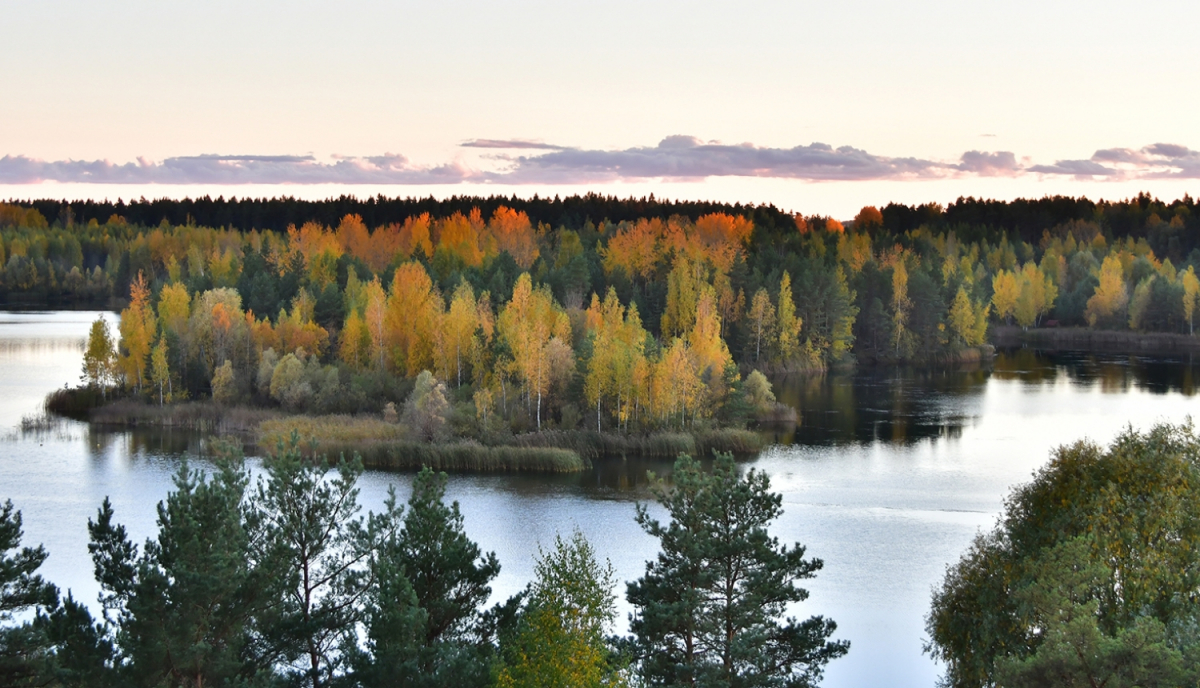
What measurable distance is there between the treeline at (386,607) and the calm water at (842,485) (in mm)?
6266

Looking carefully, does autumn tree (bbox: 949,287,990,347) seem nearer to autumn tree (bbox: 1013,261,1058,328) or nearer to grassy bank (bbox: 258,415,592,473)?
autumn tree (bbox: 1013,261,1058,328)

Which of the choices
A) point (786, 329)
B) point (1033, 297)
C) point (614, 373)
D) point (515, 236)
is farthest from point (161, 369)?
point (1033, 297)

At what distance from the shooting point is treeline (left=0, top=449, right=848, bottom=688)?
47.3 feet

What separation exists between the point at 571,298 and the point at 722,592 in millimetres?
48038

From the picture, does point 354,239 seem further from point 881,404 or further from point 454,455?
point 454,455

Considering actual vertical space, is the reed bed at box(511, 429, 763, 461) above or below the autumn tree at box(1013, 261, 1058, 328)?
below

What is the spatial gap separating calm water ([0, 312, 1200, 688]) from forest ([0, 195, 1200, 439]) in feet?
15.7

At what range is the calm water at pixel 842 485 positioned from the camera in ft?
85.8

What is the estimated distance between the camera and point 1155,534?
1722 centimetres

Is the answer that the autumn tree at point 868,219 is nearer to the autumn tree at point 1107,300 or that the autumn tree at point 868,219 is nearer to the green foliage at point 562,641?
the autumn tree at point 1107,300

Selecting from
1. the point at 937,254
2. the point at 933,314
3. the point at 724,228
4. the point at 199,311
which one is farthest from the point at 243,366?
the point at 937,254

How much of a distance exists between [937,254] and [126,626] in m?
91.6

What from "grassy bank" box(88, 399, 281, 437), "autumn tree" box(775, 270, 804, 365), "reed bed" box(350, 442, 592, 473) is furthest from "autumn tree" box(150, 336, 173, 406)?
"autumn tree" box(775, 270, 804, 365)

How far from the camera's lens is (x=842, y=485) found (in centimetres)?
3728
